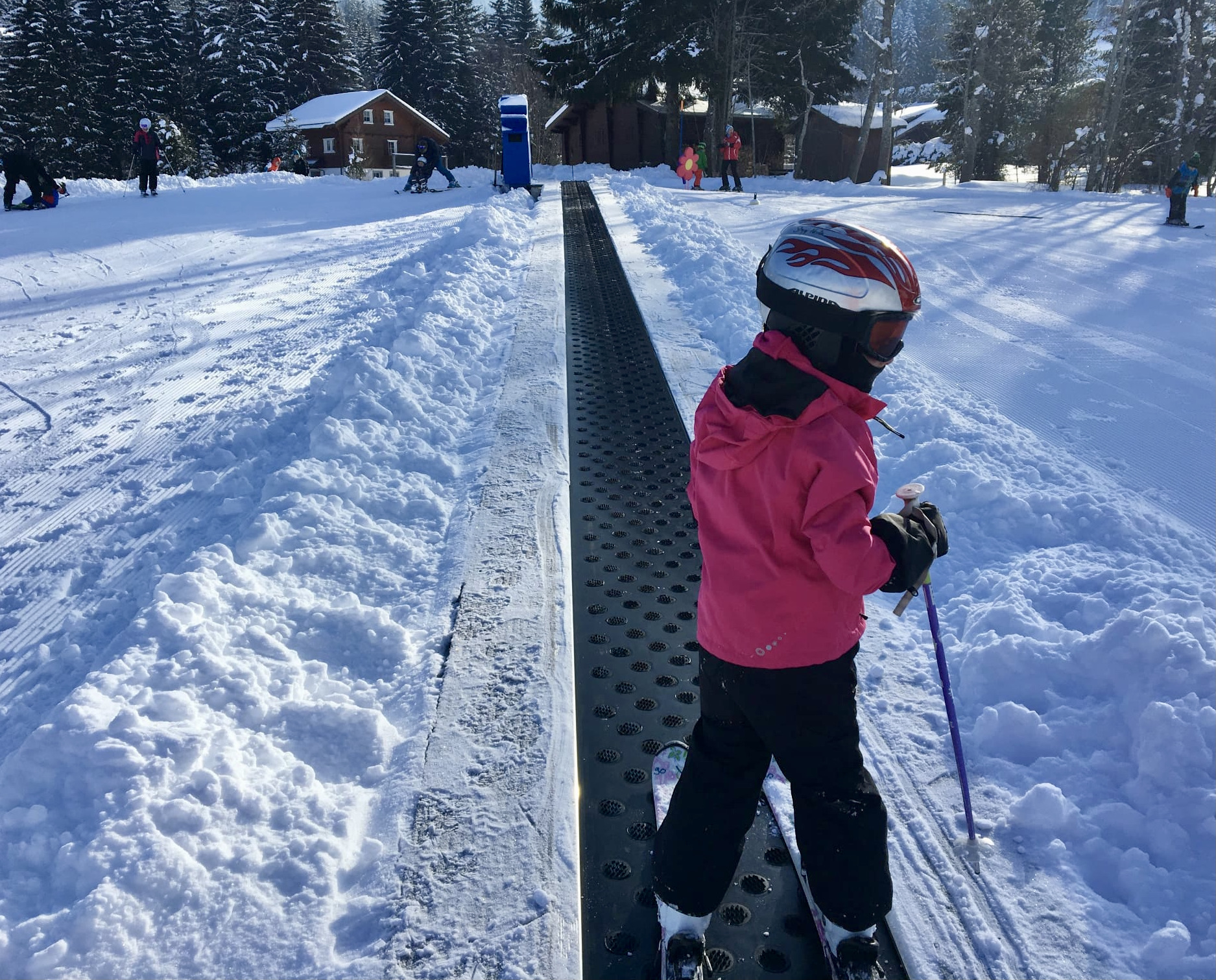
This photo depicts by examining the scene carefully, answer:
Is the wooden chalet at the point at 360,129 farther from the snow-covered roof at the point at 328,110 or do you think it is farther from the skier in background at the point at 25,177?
the skier in background at the point at 25,177

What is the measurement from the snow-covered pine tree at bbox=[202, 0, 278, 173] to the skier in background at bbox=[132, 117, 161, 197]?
2851 cm

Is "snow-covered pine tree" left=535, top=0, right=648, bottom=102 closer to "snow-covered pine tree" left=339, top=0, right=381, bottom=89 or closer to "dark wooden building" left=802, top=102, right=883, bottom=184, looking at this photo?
"dark wooden building" left=802, top=102, right=883, bottom=184

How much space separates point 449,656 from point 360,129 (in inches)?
1957

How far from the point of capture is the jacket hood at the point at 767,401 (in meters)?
1.52

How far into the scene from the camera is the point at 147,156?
17.4 m

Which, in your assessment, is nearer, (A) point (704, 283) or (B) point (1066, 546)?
(B) point (1066, 546)

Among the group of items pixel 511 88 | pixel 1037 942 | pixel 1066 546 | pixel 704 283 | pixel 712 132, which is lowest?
pixel 1037 942

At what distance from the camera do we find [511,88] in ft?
185

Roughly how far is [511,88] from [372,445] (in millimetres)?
60611

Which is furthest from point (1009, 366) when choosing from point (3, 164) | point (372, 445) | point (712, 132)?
point (712, 132)

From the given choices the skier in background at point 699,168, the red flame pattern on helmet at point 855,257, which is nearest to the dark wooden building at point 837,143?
the skier in background at point 699,168

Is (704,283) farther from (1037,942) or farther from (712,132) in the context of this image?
(712,132)

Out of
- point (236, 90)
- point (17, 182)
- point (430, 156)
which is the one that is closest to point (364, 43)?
point (236, 90)

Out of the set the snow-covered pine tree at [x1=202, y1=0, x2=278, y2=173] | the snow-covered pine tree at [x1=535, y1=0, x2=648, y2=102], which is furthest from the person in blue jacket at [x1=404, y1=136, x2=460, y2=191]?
the snow-covered pine tree at [x1=202, y1=0, x2=278, y2=173]
